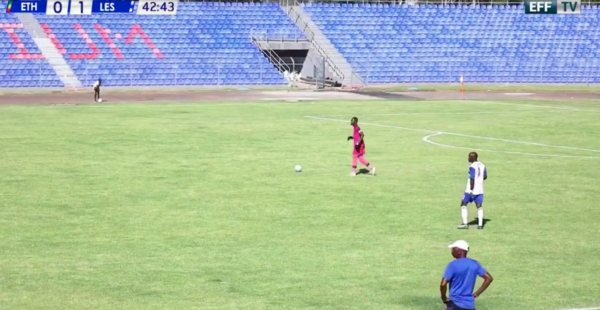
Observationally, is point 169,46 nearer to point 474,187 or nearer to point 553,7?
point 553,7

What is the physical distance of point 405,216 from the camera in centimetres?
2564

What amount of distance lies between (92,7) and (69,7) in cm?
177

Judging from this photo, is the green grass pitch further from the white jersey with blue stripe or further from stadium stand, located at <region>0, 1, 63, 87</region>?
stadium stand, located at <region>0, 1, 63, 87</region>

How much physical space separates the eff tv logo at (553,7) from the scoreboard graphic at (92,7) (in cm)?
3216

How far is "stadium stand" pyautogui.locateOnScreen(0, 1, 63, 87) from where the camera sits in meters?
72.8

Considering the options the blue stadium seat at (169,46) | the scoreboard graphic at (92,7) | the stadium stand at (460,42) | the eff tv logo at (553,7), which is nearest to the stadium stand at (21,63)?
the blue stadium seat at (169,46)

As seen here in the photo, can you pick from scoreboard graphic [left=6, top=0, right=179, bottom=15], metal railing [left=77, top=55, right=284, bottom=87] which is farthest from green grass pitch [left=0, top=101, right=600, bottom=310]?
scoreboard graphic [left=6, top=0, right=179, bottom=15]

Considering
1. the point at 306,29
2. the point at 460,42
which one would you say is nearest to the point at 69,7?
the point at 306,29

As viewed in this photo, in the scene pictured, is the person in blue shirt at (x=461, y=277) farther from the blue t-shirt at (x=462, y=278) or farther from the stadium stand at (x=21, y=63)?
the stadium stand at (x=21, y=63)

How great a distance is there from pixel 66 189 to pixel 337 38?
58.1m

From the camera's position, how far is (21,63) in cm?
7406

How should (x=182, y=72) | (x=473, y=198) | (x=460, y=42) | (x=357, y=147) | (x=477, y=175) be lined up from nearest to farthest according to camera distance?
(x=477, y=175) < (x=473, y=198) < (x=357, y=147) < (x=182, y=72) < (x=460, y=42)

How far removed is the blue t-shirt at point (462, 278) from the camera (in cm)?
1311

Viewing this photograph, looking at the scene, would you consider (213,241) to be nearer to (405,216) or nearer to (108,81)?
(405,216)
